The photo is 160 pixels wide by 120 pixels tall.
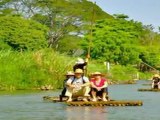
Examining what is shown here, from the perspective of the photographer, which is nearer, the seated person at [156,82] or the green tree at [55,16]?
the seated person at [156,82]

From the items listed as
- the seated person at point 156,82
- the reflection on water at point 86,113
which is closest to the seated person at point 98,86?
the reflection on water at point 86,113

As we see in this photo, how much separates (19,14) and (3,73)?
127 ft

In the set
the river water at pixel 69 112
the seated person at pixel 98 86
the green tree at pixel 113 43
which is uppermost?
the green tree at pixel 113 43

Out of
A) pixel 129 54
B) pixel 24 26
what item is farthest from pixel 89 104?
pixel 129 54

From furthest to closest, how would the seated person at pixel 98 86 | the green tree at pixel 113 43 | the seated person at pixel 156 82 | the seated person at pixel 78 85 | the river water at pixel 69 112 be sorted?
1. the green tree at pixel 113 43
2. the seated person at pixel 156 82
3. the seated person at pixel 98 86
4. the seated person at pixel 78 85
5. the river water at pixel 69 112

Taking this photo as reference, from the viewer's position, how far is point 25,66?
33.7 meters

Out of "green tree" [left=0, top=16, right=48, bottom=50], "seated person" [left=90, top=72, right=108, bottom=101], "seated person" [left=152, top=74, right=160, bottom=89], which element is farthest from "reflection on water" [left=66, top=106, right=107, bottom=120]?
"green tree" [left=0, top=16, right=48, bottom=50]

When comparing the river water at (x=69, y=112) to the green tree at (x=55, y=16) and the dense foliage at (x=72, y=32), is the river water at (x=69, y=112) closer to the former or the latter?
Answer: the dense foliage at (x=72, y=32)

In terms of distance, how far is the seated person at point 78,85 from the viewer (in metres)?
20.8

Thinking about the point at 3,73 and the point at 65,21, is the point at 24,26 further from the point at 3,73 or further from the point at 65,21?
the point at 3,73

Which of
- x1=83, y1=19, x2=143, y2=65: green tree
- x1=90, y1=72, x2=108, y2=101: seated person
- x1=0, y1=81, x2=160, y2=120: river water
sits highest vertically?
x1=83, y1=19, x2=143, y2=65: green tree

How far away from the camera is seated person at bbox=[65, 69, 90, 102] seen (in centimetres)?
2078

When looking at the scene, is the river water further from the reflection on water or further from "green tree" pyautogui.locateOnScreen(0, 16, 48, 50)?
"green tree" pyautogui.locateOnScreen(0, 16, 48, 50)

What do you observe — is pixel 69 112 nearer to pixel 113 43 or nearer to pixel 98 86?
pixel 98 86
